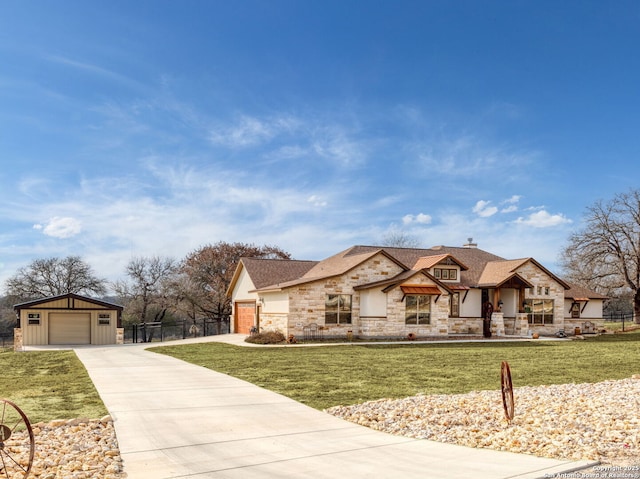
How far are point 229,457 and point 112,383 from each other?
675 centimetres

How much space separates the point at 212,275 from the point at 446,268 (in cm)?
2270

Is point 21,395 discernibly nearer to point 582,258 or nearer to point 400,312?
point 400,312

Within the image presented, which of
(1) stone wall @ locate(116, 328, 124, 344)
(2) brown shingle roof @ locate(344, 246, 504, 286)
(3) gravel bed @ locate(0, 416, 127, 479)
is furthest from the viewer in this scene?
(2) brown shingle roof @ locate(344, 246, 504, 286)

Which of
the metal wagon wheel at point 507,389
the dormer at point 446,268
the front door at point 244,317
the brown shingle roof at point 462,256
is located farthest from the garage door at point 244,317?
the metal wagon wheel at point 507,389

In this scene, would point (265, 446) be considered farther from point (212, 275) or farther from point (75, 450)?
point (212, 275)

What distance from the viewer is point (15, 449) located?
7.07m

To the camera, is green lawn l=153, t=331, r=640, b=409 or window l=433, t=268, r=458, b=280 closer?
green lawn l=153, t=331, r=640, b=409

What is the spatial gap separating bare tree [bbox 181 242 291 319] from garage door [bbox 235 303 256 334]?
8.32 meters

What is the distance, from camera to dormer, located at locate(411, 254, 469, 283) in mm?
32500

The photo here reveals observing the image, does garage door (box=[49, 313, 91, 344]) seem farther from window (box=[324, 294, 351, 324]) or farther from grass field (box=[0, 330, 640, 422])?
window (box=[324, 294, 351, 324])

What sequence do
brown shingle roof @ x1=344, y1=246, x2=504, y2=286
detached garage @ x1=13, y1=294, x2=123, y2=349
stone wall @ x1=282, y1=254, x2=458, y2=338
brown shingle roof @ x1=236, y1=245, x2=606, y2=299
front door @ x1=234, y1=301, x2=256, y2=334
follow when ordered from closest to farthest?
stone wall @ x1=282, y1=254, x2=458, y2=338, detached garage @ x1=13, y1=294, x2=123, y2=349, brown shingle roof @ x1=236, y1=245, x2=606, y2=299, brown shingle roof @ x1=344, y1=246, x2=504, y2=286, front door @ x1=234, y1=301, x2=256, y2=334

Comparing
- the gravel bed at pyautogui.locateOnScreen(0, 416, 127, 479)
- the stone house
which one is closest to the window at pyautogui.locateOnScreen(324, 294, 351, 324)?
the stone house

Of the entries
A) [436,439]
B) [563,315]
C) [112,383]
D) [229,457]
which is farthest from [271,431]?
[563,315]

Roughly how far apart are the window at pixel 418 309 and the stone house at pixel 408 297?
0.05 metres
